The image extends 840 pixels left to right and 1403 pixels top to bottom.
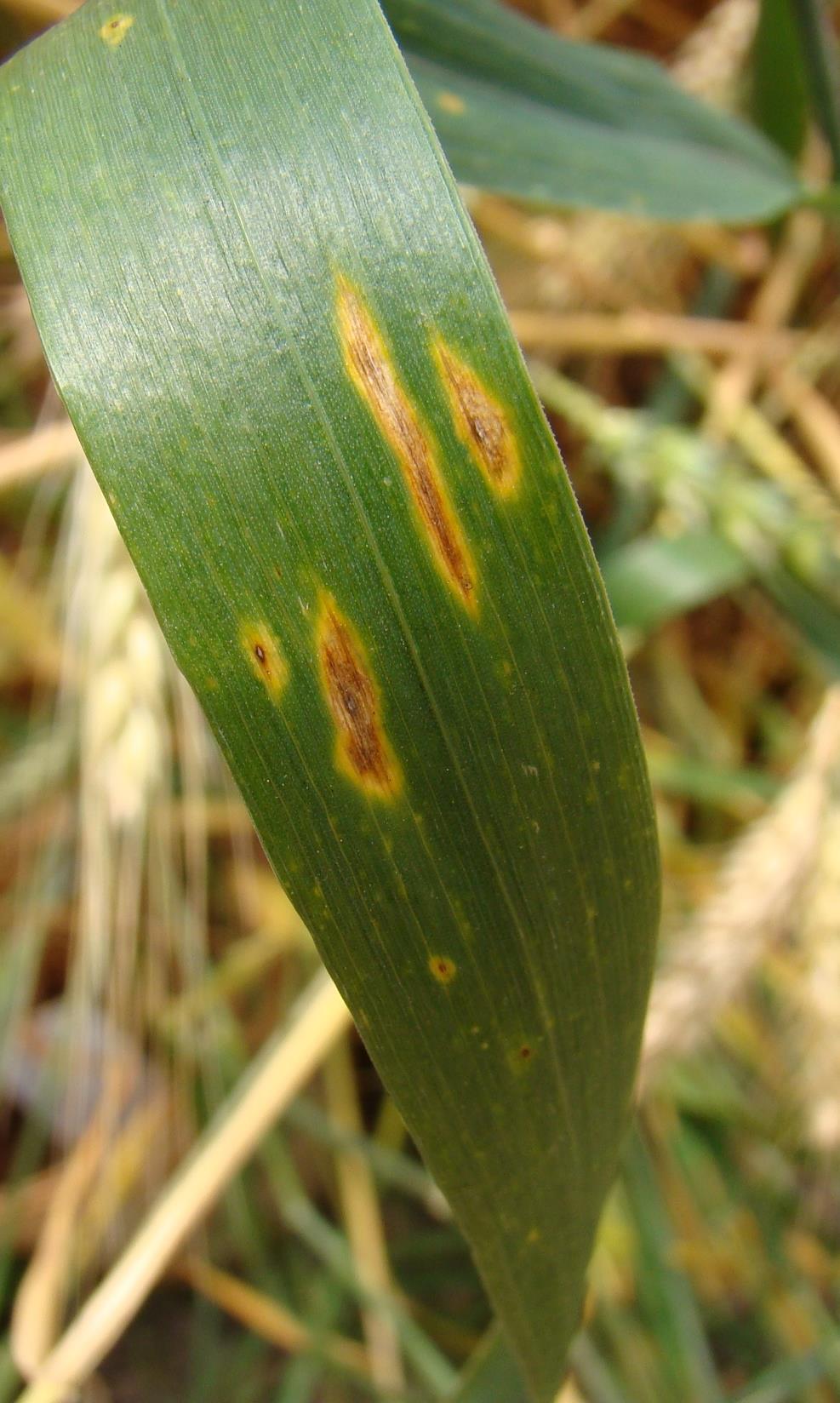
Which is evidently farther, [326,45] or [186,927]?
[186,927]

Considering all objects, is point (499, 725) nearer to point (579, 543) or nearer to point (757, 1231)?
point (579, 543)

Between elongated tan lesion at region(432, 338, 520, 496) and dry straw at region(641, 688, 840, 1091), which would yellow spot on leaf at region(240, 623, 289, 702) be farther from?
dry straw at region(641, 688, 840, 1091)

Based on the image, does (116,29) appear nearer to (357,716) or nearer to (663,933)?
(357,716)

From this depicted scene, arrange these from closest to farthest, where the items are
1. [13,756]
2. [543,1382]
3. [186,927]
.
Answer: [543,1382], [186,927], [13,756]

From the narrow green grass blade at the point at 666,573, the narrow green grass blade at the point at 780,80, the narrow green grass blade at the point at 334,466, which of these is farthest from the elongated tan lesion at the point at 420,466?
the narrow green grass blade at the point at 780,80

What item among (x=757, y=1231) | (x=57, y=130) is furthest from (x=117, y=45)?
(x=757, y=1231)

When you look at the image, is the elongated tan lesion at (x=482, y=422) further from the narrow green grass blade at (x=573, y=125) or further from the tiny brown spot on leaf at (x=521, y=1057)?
the narrow green grass blade at (x=573, y=125)

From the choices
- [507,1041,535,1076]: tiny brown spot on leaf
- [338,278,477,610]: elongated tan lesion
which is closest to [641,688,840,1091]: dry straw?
[507,1041,535,1076]: tiny brown spot on leaf
